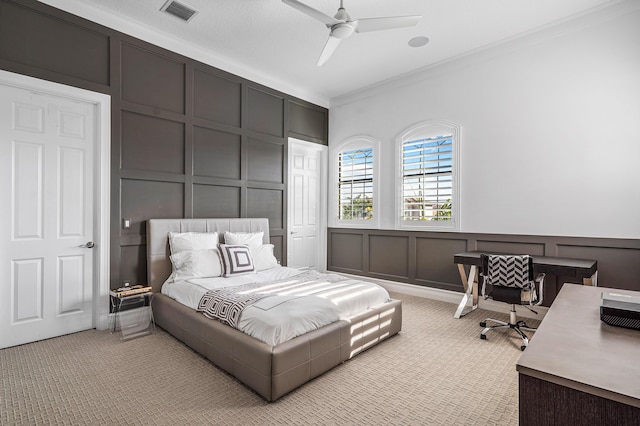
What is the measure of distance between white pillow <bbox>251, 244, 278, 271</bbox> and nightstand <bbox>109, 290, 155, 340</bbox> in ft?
3.98

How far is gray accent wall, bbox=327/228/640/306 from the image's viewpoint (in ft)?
11.2

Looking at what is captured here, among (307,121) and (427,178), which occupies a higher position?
(307,121)

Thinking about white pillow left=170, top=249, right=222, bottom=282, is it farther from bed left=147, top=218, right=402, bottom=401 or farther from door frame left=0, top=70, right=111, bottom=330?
door frame left=0, top=70, right=111, bottom=330

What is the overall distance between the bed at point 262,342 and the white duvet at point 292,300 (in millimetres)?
54

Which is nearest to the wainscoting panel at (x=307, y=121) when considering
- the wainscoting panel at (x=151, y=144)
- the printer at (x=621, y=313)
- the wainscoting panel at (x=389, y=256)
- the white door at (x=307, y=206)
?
the white door at (x=307, y=206)

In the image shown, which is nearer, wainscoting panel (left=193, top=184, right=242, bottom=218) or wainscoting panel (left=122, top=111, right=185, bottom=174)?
wainscoting panel (left=122, top=111, right=185, bottom=174)

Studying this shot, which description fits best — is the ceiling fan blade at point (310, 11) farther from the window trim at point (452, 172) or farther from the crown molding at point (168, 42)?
the window trim at point (452, 172)

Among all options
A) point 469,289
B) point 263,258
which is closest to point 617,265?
point 469,289

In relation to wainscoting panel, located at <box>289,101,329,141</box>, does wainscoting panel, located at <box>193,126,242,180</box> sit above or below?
below

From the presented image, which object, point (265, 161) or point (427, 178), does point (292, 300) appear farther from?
point (427, 178)

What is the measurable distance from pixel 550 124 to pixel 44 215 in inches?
216

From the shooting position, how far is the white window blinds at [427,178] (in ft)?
15.1

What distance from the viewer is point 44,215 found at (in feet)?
10.3

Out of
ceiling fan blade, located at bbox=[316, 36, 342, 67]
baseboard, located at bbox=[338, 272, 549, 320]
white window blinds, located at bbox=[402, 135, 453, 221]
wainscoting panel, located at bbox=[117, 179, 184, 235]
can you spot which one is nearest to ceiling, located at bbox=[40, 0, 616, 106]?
ceiling fan blade, located at bbox=[316, 36, 342, 67]
